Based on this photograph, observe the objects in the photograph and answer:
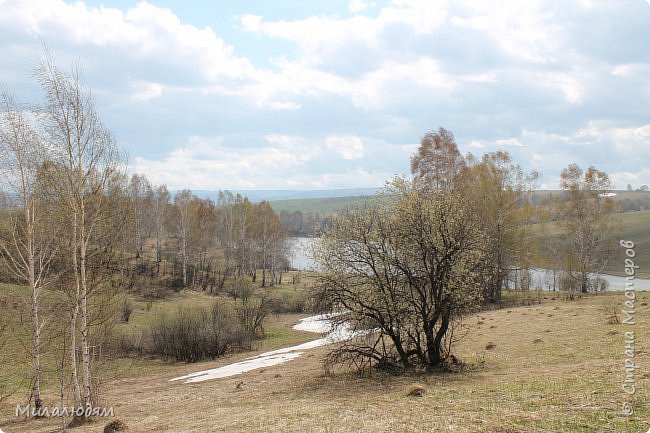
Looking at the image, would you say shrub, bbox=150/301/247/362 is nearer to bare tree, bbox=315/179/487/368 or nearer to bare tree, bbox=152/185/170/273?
bare tree, bbox=315/179/487/368

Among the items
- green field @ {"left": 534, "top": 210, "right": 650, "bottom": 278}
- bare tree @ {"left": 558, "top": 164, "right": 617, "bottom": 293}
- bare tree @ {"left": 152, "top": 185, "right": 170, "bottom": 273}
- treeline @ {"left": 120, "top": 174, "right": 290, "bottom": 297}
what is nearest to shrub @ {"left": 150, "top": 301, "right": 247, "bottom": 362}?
treeline @ {"left": 120, "top": 174, "right": 290, "bottom": 297}

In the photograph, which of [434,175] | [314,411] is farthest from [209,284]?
[314,411]

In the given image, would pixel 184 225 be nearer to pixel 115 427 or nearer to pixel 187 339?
pixel 187 339

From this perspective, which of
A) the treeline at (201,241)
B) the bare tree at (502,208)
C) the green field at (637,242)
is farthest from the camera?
the green field at (637,242)

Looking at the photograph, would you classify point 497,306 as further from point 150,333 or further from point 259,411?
point 259,411

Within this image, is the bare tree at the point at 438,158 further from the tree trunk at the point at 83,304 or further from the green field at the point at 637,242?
the tree trunk at the point at 83,304

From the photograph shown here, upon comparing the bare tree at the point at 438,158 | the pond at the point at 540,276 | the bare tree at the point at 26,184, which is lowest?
the pond at the point at 540,276

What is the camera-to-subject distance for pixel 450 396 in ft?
43.2

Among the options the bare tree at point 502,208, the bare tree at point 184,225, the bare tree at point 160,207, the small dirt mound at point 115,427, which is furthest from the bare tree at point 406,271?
the bare tree at point 160,207

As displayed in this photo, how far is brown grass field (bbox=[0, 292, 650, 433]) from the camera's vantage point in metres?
10.3

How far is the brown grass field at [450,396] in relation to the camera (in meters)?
10.3

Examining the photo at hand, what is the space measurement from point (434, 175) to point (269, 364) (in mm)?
26860

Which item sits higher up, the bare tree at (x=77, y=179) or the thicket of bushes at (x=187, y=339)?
the bare tree at (x=77, y=179)

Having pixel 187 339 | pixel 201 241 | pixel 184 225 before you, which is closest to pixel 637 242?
pixel 201 241
